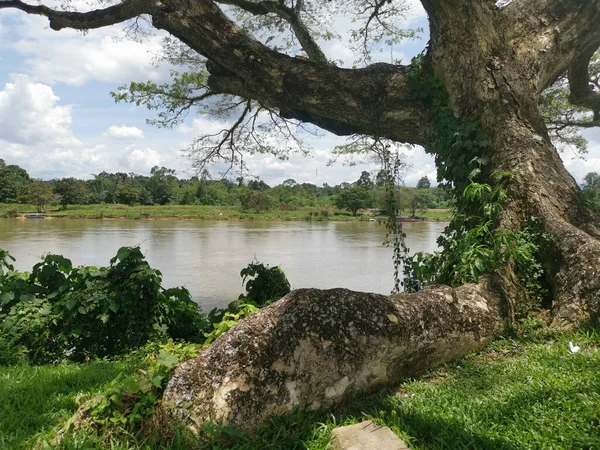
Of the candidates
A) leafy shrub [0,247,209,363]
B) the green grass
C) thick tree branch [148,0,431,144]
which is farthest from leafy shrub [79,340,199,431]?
thick tree branch [148,0,431,144]

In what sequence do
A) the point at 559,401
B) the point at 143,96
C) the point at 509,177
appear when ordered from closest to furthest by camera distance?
the point at 559,401 < the point at 509,177 < the point at 143,96

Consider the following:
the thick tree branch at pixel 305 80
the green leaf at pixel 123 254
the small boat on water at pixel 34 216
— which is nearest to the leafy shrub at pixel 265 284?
the green leaf at pixel 123 254

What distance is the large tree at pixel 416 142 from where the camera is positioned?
77.2 inches

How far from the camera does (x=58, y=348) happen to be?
12.3ft

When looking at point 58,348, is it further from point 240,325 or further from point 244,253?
point 244,253

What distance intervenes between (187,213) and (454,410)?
125ft

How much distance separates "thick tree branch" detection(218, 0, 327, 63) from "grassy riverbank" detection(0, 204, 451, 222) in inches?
1137

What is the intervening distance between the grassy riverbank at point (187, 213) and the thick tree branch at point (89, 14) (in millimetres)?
30946

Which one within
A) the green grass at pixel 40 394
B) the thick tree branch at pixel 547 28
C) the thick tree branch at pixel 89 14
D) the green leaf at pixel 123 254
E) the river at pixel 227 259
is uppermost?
the thick tree branch at pixel 89 14

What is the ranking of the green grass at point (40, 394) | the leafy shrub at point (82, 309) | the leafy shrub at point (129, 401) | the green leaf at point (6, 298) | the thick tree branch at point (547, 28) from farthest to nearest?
the thick tree branch at point (547, 28) < the green leaf at point (6, 298) < the leafy shrub at point (82, 309) < the green grass at point (40, 394) < the leafy shrub at point (129, 401)

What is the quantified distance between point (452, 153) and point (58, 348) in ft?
12.7

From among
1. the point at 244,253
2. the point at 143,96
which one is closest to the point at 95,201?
the point at 244,253

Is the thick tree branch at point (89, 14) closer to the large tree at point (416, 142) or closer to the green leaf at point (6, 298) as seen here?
the large tree at point (416, 142)

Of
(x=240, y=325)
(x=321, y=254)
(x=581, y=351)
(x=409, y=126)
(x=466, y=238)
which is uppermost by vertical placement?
(x=409, y=126)
